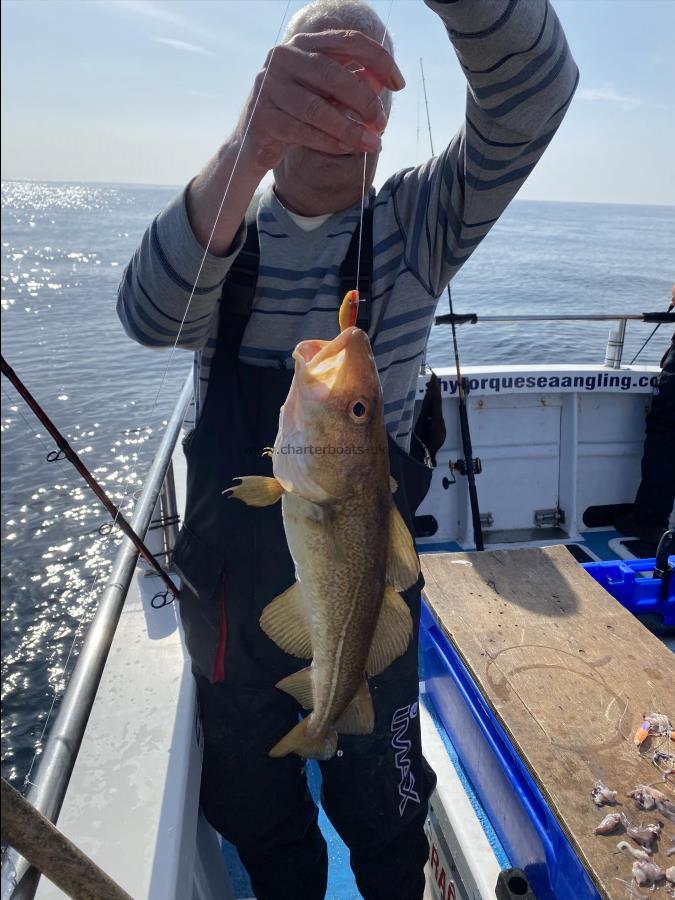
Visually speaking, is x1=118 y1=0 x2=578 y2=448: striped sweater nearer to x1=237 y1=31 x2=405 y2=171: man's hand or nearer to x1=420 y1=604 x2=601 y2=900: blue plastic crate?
x1=237 y1=31 x2=405 y2=171: man's hand

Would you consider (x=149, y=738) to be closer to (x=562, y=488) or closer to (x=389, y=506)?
(x=389, y=506)

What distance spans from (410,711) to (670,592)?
2228 mm

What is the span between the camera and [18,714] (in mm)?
5953

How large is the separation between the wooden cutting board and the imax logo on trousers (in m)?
0.43

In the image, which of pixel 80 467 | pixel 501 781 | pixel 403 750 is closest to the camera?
pixel 403 750

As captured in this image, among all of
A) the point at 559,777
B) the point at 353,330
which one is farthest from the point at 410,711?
the point at 353,330

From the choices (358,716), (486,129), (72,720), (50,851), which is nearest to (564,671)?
(358,716)

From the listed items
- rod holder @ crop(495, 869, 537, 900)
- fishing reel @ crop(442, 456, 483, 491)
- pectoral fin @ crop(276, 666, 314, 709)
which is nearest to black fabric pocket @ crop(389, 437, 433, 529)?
pectoral fin @ crop(276, 666, 314, 709)

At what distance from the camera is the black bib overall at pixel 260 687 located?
1.92m

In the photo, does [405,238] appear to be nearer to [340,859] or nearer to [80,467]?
[80,467]

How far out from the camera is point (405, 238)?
1938mm

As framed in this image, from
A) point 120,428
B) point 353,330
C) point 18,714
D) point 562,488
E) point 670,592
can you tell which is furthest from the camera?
point 120,428

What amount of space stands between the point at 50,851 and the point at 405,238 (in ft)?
5.66

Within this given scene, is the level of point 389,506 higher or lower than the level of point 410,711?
higher
